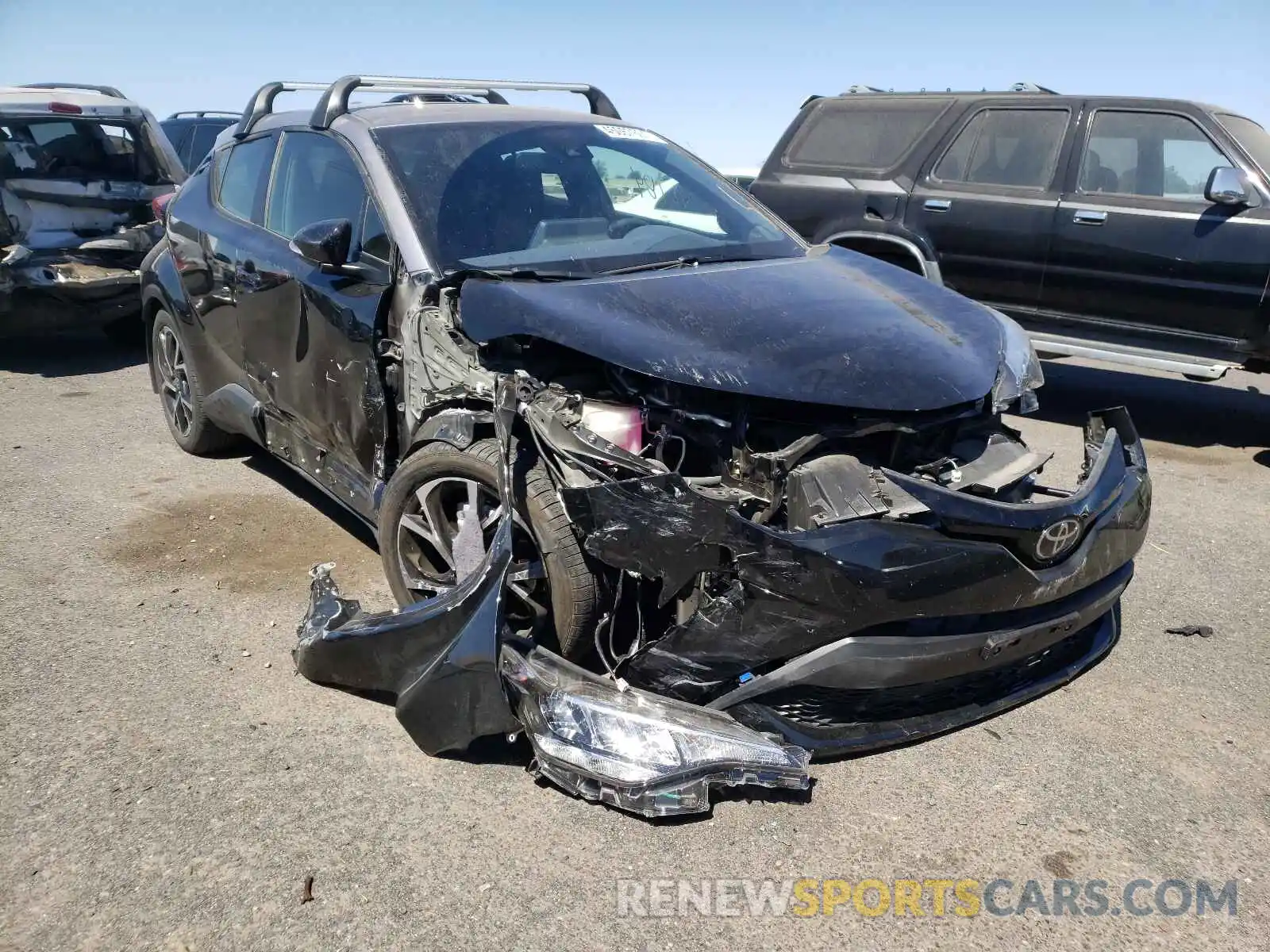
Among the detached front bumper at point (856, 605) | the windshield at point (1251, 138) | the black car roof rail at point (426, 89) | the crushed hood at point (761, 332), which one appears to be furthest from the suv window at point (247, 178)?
the windshield at point (1251, 138)

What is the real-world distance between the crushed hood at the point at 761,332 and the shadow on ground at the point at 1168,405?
376 cm

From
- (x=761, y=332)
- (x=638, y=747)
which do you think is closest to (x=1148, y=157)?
(x=761, y=332)

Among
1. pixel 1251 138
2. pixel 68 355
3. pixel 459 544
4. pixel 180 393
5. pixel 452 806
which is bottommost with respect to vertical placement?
pixel 68 355

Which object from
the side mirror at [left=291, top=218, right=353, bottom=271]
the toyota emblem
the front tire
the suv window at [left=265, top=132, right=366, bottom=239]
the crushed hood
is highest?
the suv window at [left=265, top=132, right=366, bottom=239]

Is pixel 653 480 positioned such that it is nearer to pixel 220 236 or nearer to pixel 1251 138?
pixel 220 236

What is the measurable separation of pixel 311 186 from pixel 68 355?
17.8ft

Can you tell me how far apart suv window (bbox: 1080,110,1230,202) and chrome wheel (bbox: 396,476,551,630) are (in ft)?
17.4

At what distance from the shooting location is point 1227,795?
9.16 ft

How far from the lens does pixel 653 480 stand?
252 centimetres

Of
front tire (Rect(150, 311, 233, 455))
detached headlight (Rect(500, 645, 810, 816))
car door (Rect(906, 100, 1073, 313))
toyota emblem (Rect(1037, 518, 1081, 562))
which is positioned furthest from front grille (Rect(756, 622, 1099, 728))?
car door (Rect(906, 100, 1073, 313))

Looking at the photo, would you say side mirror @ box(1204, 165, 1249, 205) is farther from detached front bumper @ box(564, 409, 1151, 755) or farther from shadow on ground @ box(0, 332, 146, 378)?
shadow on ground @ box(0, 332, 146, 378)

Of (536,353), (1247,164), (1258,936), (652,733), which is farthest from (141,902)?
(1247,164)

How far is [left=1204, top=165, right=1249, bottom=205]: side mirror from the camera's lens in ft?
19.2

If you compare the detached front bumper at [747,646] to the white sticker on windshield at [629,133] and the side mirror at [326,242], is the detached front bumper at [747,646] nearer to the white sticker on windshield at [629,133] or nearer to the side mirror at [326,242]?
the side mirror at [326,242]
